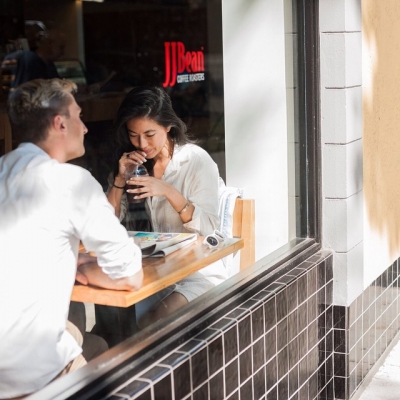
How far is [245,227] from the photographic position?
3768 millimetres

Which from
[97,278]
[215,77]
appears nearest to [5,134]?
[97,278]

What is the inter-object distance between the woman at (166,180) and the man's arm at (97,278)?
108 millimetres

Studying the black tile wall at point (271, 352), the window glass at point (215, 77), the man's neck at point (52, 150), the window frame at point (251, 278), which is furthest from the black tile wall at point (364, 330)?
the man's neck at point (52, 150)

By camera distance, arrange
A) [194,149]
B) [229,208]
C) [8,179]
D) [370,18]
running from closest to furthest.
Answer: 1. [8,179]
2. [194,149]
3. [229,208]
4. [370,18]

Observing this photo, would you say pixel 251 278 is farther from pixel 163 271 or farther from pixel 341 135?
pixel 341 135

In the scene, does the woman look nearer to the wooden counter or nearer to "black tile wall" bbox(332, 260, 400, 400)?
the wooden counter

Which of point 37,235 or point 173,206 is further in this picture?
point 173,206

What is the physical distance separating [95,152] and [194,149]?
0.87m

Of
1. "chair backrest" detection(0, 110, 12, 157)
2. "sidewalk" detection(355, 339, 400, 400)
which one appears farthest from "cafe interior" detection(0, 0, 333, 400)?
"sidewalk" detection(355, 339, 400, 400)

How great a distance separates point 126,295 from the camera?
8.78ft

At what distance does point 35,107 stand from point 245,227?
5.26ft

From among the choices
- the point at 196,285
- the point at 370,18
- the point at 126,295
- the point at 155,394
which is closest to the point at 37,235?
the point at 126,295

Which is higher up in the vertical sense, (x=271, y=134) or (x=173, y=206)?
(x=271, y=134)

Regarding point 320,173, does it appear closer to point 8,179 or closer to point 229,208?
point 229,208
